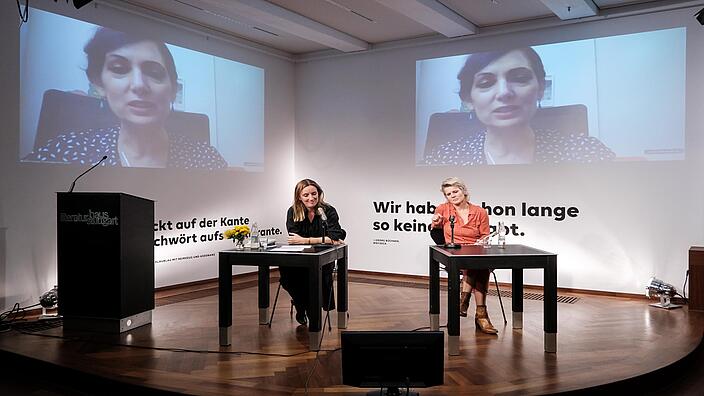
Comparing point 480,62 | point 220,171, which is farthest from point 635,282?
point 220,171

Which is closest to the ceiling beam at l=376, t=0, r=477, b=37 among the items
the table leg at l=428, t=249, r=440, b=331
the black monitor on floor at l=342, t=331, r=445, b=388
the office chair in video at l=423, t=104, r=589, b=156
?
the office chair in video at l=423, t=104, r=589, b=156

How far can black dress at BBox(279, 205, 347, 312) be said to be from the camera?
17.5ft

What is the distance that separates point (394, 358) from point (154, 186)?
15.8 ft

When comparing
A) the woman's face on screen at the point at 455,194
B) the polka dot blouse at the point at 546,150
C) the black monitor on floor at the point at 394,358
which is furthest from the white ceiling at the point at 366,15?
the black monitor on floor at the point at 394,358

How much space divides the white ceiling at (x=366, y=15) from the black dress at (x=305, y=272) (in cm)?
262

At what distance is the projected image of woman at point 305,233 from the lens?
17.5 feet

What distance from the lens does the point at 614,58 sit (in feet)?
22.9

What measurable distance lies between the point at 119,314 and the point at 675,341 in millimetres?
4666

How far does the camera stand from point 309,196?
5387 mm

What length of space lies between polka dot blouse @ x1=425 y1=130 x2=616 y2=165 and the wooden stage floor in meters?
1.89

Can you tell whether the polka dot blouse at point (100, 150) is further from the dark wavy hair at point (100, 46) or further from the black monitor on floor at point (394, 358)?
the black monitor on floor at point (394, 358)

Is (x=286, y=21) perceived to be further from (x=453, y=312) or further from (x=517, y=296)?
(x=453, y=312)

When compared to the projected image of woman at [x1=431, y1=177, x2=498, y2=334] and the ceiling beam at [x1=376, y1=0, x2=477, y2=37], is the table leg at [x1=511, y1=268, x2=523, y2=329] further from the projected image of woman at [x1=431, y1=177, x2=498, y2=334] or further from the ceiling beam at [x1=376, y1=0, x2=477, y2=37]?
the ceiling beam at [x1=376, y1=0, x2=477, y2=37]

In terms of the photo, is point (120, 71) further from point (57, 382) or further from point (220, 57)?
point (57, 382)
